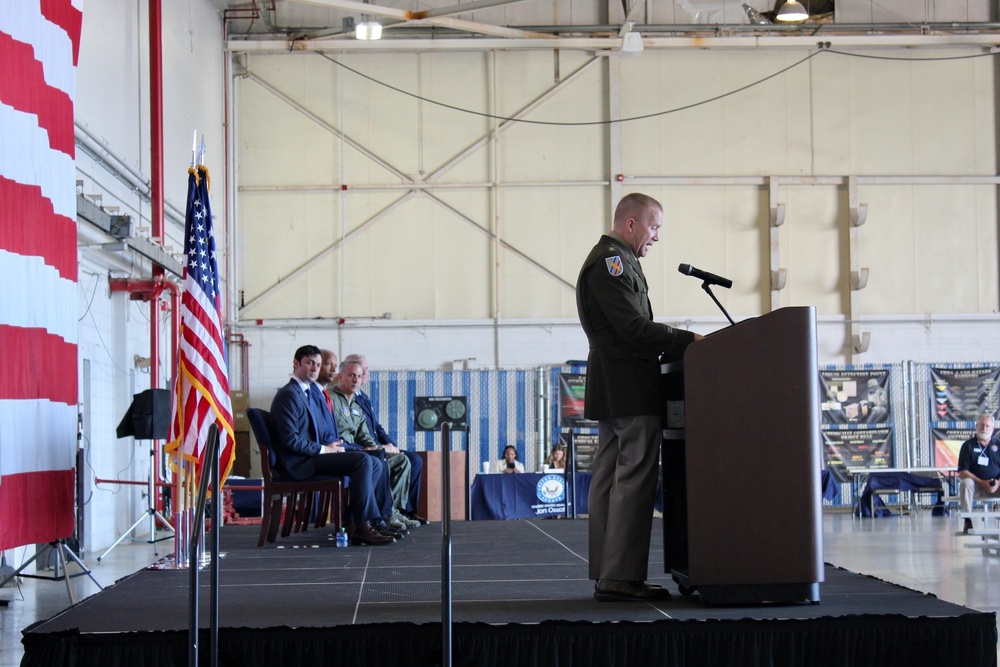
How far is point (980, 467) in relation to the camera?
40.8ft

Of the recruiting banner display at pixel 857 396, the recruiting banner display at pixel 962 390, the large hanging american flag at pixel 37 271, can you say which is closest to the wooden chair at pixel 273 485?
the large hanging american flag at pixel 37 271

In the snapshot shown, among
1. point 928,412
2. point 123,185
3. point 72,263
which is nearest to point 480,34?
point 123,185

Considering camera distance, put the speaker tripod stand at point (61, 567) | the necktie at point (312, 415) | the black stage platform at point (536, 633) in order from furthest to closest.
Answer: the necktie at point (312, 415)
the speaker tripod stand at point (61, 567)
the black stage platform at point (536, 633)

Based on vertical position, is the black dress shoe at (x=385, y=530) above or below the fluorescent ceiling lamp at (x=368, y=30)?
below

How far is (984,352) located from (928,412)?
121 cm

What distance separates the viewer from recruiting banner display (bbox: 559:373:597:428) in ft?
51.7

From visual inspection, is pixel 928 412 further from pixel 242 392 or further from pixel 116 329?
pixel 116 329

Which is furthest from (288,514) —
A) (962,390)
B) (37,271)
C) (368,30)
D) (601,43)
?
(962,390)

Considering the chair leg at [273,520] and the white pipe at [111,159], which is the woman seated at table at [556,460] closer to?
the white pipe at [111,159]

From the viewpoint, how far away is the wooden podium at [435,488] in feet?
34.8

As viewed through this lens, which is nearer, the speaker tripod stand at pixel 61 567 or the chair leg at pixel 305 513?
the speaker tripod stand at pixel 61 567

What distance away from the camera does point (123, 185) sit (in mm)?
10766

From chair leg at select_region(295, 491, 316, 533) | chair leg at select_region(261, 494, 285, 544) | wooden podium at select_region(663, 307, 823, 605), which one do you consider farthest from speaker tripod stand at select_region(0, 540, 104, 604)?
wooden podium at select_region(663, 307, 823, 605)

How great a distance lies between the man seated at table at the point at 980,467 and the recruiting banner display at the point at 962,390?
137 inches
